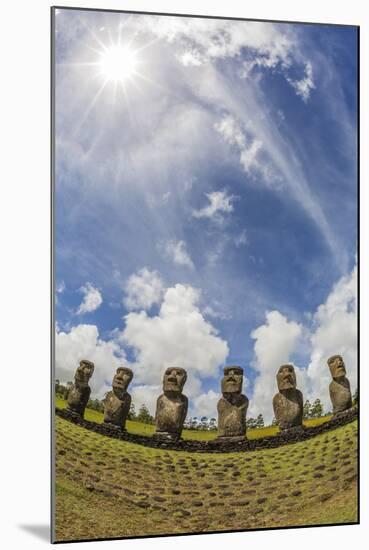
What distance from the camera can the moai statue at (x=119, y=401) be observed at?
8148 mm

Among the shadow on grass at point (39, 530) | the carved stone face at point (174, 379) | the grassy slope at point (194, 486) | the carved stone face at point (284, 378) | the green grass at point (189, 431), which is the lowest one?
the shadow on grass at point (39, 530)

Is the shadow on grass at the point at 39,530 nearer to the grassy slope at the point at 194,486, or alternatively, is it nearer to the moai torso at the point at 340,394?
the grassy slope at the point at 194,486

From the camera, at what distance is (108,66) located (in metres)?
8.15

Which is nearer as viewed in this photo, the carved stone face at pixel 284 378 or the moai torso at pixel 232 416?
the moai torso at pixel 232 416

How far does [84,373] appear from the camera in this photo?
8078 mm

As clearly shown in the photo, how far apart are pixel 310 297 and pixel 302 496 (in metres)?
1.68

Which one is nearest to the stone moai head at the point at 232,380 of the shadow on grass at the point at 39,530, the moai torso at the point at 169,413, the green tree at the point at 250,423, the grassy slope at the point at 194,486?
the green tree at the point at 250,423

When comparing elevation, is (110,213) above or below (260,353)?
above

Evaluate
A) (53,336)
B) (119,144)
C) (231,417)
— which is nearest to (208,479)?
(231,417)

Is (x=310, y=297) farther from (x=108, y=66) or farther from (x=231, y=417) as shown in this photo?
(x=108, y=66)

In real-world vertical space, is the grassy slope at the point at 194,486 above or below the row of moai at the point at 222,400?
below

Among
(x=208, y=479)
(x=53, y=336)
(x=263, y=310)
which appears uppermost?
(x=263, y=310)

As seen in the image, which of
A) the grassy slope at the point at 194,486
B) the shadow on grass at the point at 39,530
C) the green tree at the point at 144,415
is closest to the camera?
the grassy slope at the point at 194,486

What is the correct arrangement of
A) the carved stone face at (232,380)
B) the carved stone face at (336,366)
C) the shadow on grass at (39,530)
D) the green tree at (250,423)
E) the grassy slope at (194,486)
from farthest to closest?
the carved stone face at (336,366) → the green tree at (250,423) → the carved stone face at (232,380) → the shadow on grass at (39,530) → the grassy slope at (194,486)
